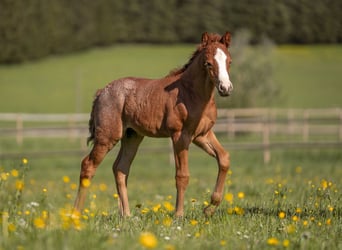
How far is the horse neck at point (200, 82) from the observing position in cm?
738

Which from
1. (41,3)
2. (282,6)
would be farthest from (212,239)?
(282,6)

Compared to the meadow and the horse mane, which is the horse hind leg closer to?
the meadow

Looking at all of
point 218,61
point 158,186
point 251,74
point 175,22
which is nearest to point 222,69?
point 218,61

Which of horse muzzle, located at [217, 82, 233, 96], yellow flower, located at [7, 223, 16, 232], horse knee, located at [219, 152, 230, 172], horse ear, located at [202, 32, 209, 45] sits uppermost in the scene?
horse ear, located at [202, 32, 209, 45]

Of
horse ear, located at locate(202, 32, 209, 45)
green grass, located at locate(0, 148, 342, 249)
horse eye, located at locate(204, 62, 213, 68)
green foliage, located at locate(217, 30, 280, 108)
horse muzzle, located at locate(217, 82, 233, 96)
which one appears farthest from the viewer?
green foliage, located at locate(217, 30, 280, 108)

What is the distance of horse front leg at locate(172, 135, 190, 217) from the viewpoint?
23.7ft

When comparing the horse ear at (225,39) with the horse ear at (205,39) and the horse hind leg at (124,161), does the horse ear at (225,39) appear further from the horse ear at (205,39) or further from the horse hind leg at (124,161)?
the horse hind leg at (124,161)

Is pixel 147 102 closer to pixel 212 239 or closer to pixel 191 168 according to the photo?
pixel 212 239

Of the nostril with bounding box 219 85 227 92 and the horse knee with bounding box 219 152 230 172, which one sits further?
the horse knee with bounding box 219 152 230 172

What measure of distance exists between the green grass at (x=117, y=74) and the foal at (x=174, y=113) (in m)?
36.2

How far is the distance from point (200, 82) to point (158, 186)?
7073 millimetres

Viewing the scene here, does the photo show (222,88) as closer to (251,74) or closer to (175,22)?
(251,74)

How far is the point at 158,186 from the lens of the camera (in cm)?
1428

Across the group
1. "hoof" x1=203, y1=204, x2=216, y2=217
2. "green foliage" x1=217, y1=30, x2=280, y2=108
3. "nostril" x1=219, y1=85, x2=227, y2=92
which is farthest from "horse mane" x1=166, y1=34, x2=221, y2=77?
"green foliage" x1=217, y1=30, x2=280, y2=108
